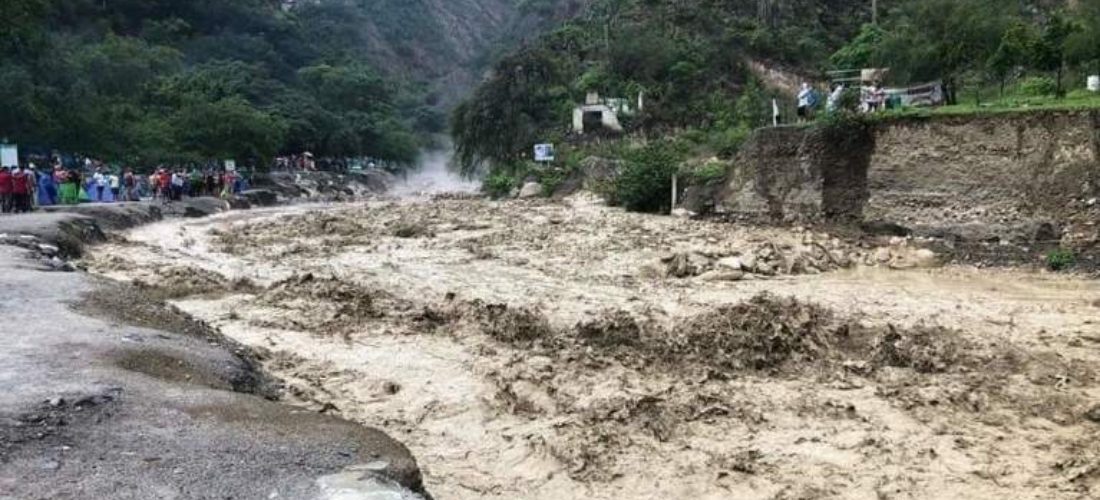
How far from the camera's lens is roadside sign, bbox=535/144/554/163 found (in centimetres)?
4150

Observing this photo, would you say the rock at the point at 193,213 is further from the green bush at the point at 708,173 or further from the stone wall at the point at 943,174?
the stone wall at the point at 943,174

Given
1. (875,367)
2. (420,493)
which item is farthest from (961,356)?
(420,493)

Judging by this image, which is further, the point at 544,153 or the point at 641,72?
the point at 641,72

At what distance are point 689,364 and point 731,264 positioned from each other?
292 inches

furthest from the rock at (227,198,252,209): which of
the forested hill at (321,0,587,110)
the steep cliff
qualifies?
the steep cliff

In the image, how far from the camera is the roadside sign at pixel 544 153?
136 ft

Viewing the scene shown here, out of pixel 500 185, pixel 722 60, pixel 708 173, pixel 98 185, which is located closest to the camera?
pixel 708 173

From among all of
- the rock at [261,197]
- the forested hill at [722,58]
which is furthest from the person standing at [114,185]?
the forested hill at [722,58]

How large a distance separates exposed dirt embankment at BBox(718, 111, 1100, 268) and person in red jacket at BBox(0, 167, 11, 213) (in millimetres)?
20190

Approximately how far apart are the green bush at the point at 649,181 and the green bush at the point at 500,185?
1272 cm

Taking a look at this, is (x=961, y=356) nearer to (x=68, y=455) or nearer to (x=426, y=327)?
(x=426, y=327)

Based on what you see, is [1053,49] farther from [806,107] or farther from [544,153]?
[544,153]

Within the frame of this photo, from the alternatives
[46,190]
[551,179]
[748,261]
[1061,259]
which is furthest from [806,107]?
[46,190]

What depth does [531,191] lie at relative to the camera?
128 ft
